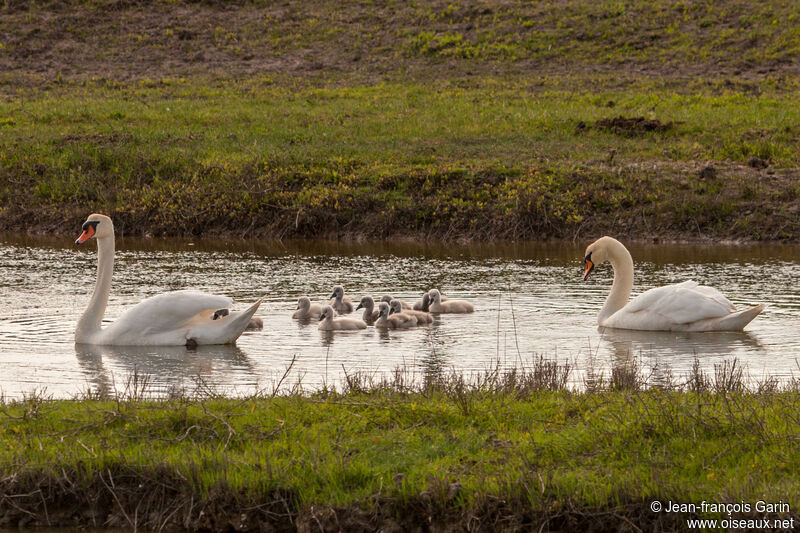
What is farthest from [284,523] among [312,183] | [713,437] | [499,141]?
[499,141]

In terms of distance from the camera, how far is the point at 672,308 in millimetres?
14391

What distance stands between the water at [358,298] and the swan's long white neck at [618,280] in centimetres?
37

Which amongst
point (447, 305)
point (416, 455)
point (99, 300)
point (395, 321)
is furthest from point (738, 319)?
point (416, 455)

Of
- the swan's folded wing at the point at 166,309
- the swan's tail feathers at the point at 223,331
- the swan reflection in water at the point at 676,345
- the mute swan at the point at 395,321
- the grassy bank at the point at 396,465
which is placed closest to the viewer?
the grassy bank at the point at 396,465

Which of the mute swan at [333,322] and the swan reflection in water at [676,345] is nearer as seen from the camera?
the swan reflection in water at [676,345]

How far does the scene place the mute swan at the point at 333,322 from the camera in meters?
14.5

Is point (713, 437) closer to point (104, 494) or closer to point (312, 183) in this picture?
point (104, 494)

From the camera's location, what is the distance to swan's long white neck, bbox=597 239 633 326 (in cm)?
1541

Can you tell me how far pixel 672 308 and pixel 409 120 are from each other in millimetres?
18962

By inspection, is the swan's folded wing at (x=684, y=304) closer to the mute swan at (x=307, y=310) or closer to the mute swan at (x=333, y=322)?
the mute swan at (x=333, y=322)

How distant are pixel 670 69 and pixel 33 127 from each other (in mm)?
21478

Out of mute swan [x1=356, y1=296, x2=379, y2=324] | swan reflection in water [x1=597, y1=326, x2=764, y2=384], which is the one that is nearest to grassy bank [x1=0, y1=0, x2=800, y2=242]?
mute swan [x1=356, y1=296, x2=379, y2=324]

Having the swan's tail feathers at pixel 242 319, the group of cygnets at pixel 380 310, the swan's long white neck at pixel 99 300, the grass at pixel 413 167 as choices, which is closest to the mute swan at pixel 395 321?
the group of cygnets at pixel 380 310

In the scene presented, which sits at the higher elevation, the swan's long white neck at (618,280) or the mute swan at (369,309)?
the swan's long white neck at (618,280)
